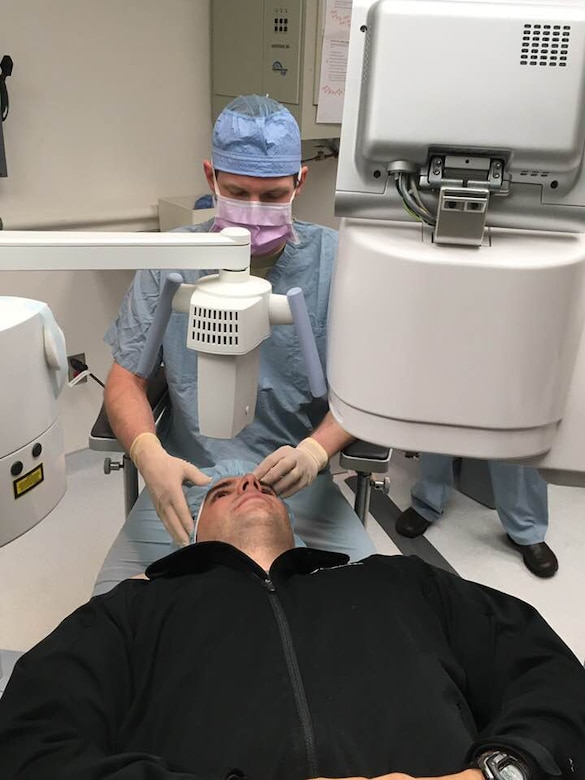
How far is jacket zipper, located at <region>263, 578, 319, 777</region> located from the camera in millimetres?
1064

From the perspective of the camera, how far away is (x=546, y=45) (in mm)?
560

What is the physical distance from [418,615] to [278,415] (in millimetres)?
635

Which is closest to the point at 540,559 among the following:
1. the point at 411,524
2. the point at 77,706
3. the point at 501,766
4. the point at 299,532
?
the point at 411,524

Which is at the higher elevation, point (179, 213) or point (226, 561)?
point (179, 213)

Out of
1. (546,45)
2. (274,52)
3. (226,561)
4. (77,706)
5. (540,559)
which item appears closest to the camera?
(546,45)

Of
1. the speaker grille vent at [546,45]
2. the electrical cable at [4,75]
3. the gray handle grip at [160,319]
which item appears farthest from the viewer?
the electrical cable at [4,75]

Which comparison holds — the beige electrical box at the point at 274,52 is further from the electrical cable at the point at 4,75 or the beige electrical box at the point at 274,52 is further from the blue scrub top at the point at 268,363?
the blue scrub top at the point at 268,363

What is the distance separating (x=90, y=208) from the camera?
255 centimetres

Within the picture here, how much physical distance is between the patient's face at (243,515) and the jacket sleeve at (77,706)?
0.26 meters

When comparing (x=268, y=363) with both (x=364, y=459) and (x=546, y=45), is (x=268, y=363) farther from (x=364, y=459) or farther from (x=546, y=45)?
(x=546, y=45)

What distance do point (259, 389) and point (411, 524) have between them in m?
1.11

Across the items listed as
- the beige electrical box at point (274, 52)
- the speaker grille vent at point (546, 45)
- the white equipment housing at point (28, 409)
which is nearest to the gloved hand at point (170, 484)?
the white equipment housing at point (28, 409)

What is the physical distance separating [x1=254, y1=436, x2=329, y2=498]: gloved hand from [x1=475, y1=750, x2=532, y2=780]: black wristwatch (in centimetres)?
66

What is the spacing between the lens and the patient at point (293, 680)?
1047 mm
